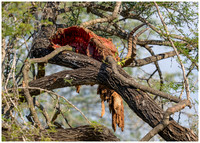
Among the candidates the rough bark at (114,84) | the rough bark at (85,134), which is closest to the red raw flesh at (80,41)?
the rough bark at (114,84)

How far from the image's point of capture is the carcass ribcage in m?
3.28

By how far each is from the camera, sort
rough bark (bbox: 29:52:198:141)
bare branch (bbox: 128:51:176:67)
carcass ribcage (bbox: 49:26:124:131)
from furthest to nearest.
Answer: bare branch (bbox: 128:51:176:67) < carcass ribcage (bbox: 49:26:124:131) < rough bark (bbox: 29:52:198:141)

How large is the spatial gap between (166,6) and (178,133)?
181cm

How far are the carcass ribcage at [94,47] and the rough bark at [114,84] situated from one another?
0.48 ft

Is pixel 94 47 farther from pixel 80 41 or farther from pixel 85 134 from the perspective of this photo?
pixel 85 134

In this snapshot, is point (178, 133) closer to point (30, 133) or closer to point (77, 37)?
point (30, 133)

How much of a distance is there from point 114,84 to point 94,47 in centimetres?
63

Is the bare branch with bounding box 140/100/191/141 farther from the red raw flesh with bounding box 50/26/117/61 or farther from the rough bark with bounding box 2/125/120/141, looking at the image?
the red raw flesh with bounding box 50/26/117/61

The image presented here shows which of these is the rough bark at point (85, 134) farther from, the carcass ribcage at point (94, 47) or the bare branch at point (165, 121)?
the bare branch at point (165, 121)

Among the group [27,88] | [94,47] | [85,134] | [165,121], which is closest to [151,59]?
[94,47]

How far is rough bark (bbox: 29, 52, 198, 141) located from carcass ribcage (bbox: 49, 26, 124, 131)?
15cm

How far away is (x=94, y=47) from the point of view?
3461 millimetres

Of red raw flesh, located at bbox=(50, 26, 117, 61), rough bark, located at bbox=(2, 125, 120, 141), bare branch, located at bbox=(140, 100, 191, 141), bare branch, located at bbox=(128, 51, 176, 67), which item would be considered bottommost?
rough bark, located at bbox=(2, 125, 120, 141)

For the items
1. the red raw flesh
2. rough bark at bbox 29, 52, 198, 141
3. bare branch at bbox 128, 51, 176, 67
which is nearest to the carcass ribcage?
the red raw flesh
